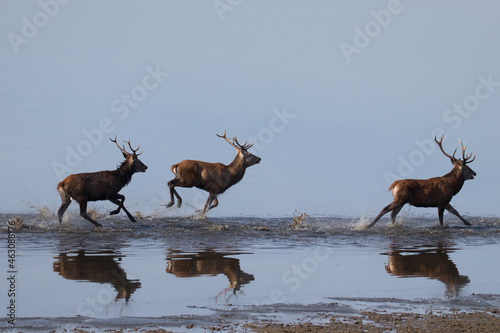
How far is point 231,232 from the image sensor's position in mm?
15680

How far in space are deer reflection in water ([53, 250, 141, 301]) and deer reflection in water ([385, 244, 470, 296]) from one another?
3635 mm

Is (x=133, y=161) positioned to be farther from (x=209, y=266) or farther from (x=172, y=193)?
(x=209, y=266)

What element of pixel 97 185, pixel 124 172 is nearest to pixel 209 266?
pixel 97 185

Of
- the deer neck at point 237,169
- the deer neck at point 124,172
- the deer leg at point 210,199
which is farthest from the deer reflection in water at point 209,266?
the deer neck at point 237,169

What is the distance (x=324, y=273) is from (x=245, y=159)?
963 cm

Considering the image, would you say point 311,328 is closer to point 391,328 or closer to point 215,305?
point 391,328

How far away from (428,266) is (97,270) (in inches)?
189

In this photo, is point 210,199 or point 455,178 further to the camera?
point 210,199

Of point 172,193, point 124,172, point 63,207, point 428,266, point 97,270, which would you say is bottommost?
point 428,266

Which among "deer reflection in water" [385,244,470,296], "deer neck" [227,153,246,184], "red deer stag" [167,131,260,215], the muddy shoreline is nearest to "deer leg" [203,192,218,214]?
"red deer stag" [167,131,260,215]

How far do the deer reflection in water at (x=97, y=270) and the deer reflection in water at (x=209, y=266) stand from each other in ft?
2.55

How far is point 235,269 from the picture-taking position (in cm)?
1021

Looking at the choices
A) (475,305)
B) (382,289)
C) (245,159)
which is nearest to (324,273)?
(382,289)

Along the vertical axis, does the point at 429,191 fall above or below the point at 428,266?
above
